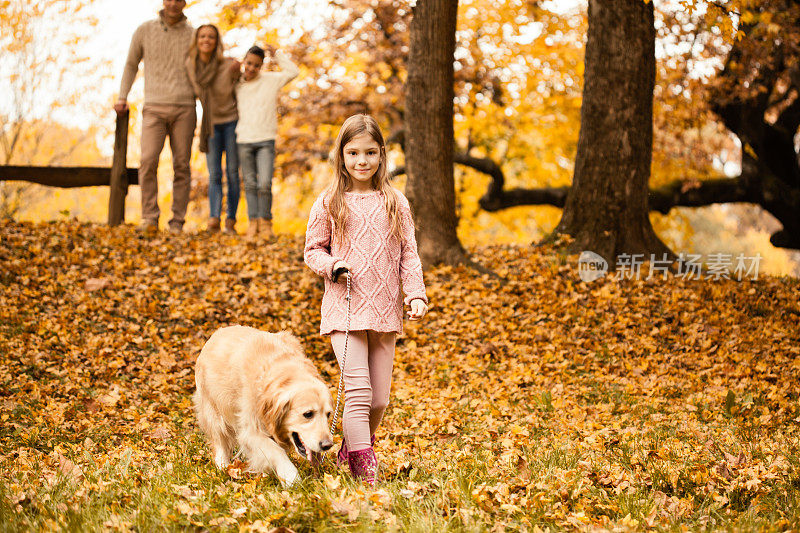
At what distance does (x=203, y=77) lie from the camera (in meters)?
10.1

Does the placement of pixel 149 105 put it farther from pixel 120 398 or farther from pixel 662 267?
pixel 662 267

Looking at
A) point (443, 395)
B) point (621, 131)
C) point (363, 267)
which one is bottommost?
point (443, 395)

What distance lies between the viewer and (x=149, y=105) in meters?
9.98

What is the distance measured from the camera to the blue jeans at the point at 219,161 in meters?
10.4

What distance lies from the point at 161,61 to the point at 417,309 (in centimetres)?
743

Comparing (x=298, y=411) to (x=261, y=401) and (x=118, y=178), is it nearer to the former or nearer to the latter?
(x=261, y=401)

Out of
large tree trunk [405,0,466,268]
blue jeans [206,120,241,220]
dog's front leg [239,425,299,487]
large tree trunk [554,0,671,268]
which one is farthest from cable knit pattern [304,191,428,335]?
blue jeans [206,120,241,220]

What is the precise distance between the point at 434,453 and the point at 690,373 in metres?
3.47

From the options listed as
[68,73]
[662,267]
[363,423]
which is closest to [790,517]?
[363,423]

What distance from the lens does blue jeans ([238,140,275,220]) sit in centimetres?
1011

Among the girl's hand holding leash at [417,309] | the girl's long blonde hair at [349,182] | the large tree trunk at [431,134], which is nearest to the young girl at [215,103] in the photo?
the large tree trunk at [431,134]

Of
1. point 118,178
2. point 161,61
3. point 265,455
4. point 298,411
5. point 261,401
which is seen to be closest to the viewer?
point 298,411

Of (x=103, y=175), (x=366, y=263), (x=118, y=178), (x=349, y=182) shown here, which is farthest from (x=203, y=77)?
(x=366, y=263)

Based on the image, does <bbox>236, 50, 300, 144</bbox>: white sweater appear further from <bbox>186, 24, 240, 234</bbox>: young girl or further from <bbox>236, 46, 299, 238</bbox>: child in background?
<bbox>186, 24, 240, 234</bbox>: young girl
